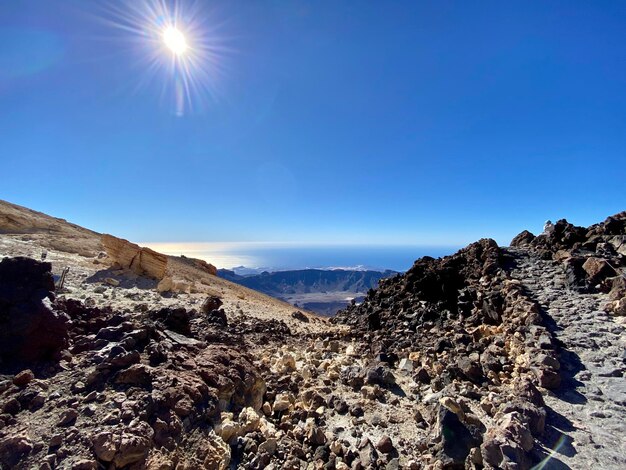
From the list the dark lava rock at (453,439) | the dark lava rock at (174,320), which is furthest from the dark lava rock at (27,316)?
the dark lava rock at (453,439)

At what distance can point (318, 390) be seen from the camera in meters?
8.14

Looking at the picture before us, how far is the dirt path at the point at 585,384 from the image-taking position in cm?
537

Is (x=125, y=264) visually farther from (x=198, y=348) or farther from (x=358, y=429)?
(x=358, y=429)

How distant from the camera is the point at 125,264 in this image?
23.6 metres

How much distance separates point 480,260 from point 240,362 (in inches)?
547

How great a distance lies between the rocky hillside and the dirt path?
→ 33 millimetres

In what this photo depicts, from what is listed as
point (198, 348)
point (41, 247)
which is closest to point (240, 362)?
point (198, 348)

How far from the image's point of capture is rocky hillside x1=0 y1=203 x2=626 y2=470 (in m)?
4.63

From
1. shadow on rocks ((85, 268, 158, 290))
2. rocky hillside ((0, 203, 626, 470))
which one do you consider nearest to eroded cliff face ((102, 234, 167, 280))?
shadow on rocks ((85, 268, 158, 290))

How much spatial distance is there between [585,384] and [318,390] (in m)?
6.20

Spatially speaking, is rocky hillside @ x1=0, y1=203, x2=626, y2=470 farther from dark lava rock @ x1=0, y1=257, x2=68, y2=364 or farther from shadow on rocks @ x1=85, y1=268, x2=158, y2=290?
shadow on rocks @ x1=85, y1=268, x2=158, y2=290

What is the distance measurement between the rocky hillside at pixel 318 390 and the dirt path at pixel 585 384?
0.03 m

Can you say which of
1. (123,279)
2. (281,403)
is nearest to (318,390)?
(281,403)

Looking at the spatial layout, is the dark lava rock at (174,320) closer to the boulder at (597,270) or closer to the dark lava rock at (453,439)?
the dark lava rock at (453,439)
